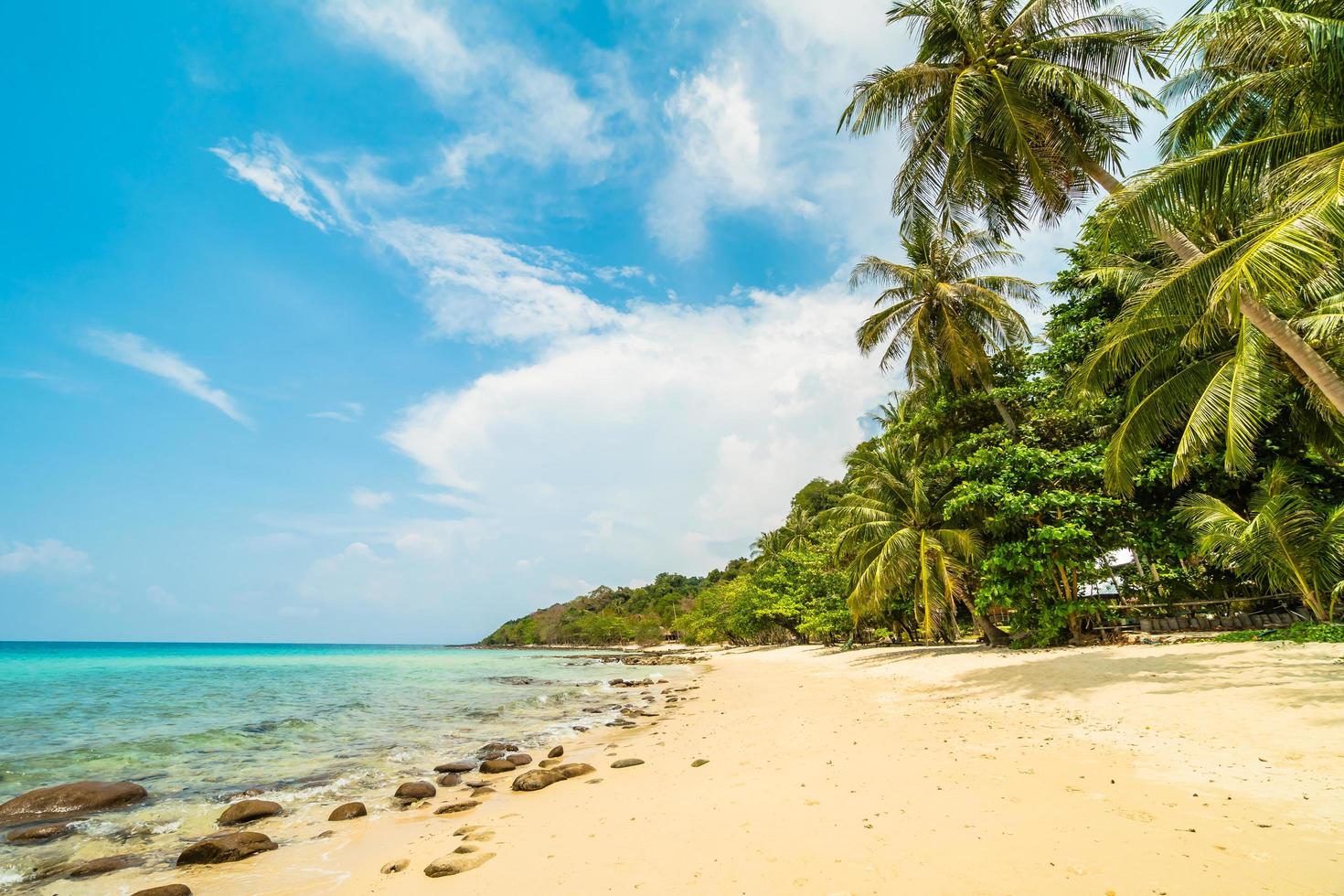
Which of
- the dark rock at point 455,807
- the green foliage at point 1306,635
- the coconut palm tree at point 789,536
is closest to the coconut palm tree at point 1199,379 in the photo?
the green foliage at point 1306,635

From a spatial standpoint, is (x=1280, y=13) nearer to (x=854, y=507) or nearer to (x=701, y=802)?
(x=701, y=802)

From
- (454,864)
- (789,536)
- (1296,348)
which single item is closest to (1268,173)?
(1296,348)

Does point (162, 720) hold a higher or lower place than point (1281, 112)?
lower

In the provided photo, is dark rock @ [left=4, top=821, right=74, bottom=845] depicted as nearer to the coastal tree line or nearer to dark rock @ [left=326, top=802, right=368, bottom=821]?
dark rock @ [left=326, top=802, right=368, bottom=821]

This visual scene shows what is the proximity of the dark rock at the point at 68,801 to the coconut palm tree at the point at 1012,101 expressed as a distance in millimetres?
18270

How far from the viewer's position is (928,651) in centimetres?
2075

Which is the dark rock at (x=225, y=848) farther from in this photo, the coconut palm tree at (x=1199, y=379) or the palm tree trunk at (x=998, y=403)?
the palm tree trunk at (x=998, y=403)

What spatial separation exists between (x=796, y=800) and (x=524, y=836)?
113 inches

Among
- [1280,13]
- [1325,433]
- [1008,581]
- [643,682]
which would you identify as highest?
[1280,13]

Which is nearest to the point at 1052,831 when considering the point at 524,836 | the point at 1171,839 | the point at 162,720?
the point at 1171,839

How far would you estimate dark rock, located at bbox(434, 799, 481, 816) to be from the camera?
7453 millimetres

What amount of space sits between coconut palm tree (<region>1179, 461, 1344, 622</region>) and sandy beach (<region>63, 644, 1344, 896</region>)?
2.45 metres

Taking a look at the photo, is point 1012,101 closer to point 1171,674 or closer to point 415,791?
point 1171,674

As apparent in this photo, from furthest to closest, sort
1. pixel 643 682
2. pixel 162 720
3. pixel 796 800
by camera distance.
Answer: pixel 643 682
pixel 162 720
pixel 796 800
